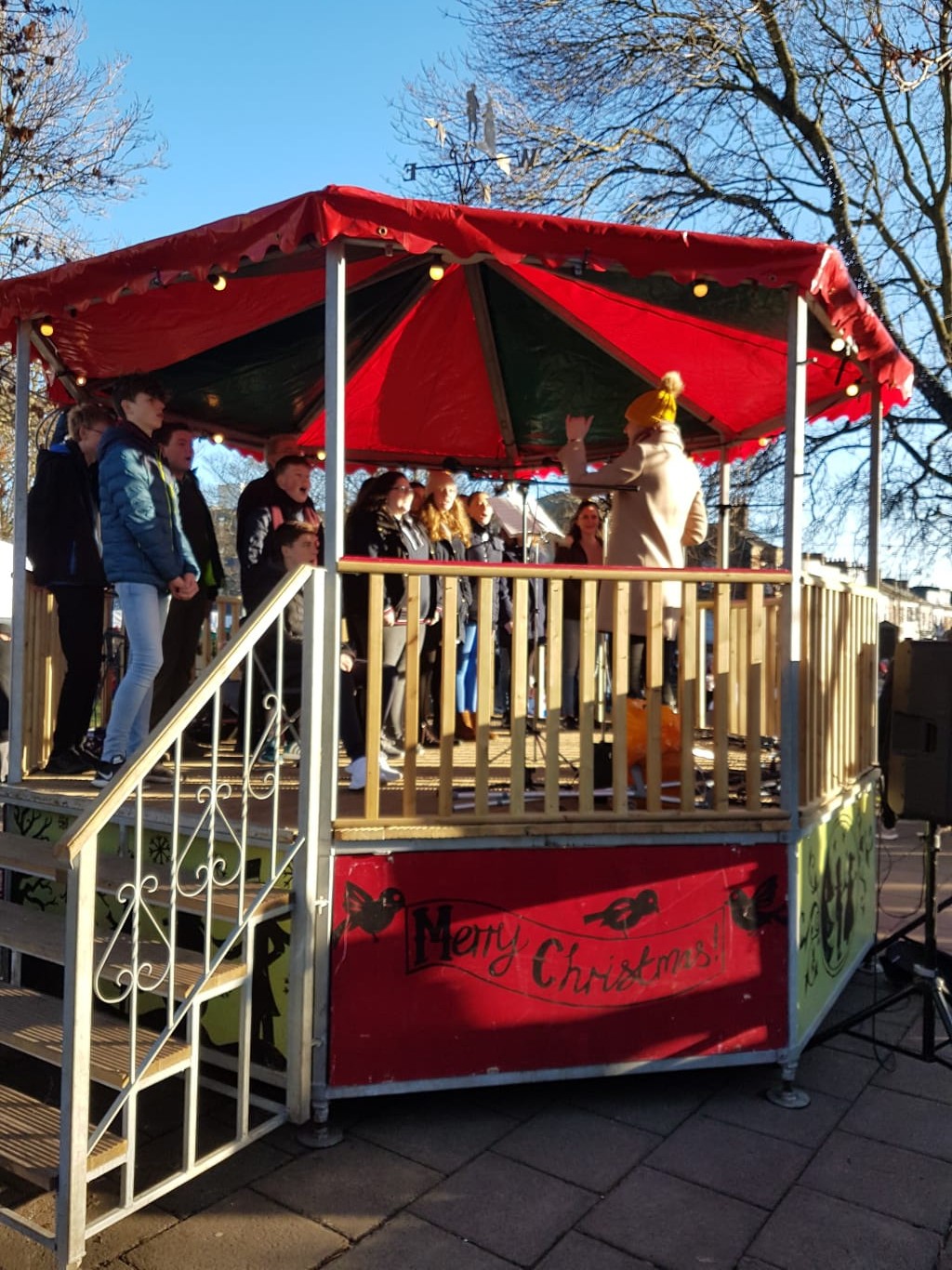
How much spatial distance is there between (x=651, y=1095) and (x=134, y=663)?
276 centimetres

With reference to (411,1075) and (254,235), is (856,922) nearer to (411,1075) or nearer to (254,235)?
(411,1075)

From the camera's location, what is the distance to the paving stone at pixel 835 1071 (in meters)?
3.90

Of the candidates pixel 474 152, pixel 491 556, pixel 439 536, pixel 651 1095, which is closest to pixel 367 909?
pixel 651 1095

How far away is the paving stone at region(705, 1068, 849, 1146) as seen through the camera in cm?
352

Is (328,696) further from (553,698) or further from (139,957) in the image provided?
(139,957)

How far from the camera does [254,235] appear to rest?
3463 millimetres

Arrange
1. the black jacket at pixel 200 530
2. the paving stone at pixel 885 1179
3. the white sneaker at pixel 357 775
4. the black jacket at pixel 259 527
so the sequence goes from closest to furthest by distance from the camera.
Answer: the paving stone at pixel 885 1179 < the white sneaker at pixel 357 775 < the black jacket at pixel 259 527 < the black jacket at pixel 200 530

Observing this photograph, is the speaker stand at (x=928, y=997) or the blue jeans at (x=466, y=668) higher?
the blue jeans at (x=466, y=668)

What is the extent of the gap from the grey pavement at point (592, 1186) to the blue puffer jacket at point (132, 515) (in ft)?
7.44

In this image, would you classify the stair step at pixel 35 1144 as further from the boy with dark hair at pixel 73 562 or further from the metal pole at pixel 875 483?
the metal pole at pixel 875 483

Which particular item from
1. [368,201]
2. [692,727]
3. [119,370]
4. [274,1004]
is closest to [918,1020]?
A: [692,727]

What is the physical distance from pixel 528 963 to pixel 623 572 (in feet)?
4.85

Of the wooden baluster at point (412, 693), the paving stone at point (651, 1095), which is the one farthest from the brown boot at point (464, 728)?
the wooden baluster at point (412, 693)

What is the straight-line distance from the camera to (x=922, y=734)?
3.89 m
